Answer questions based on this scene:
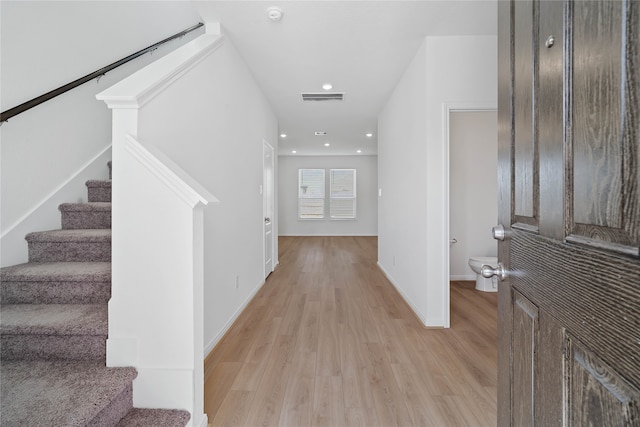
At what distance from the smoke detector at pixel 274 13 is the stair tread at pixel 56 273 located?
6.92 ft

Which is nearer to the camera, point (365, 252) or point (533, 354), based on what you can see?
point (533, 354)

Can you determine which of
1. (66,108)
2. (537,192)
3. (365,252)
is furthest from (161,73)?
(365,252)

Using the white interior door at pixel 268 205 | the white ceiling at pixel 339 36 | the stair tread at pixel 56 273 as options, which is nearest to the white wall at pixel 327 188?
the white interior door at pixel 268 205

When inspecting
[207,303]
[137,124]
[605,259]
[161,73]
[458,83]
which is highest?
[458,83]

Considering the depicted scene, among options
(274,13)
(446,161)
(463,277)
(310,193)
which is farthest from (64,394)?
(310,193)

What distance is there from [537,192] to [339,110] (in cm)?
438

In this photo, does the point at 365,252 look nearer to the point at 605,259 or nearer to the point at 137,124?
the point at 137,124

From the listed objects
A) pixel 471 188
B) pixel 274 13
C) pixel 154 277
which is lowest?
pixel 154 277

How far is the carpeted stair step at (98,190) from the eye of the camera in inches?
98.1

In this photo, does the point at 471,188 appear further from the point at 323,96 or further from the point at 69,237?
the point at 69,237

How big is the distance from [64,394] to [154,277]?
54cm

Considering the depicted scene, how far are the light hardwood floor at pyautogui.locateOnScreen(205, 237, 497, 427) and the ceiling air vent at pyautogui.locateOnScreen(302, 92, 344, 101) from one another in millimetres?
2643

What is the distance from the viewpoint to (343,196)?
934cm

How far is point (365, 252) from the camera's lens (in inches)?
260
